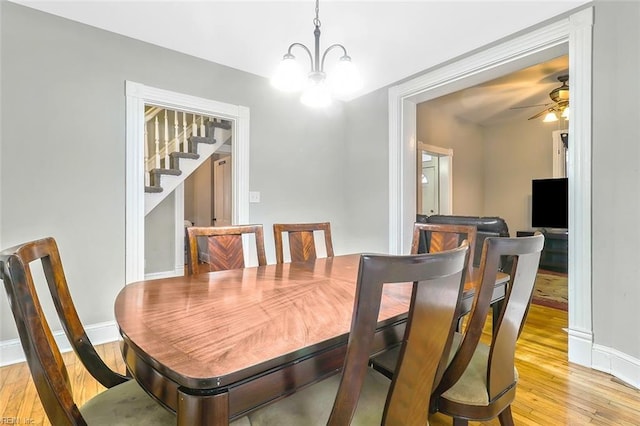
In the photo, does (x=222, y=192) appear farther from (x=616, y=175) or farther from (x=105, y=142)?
(x=616, y=175)

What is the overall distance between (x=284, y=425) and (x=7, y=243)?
2435mm

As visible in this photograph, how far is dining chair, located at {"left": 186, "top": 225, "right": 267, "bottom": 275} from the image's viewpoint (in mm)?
1725

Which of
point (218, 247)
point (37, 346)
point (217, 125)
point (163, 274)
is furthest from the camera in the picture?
point (163, 274)

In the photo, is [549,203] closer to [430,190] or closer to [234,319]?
[430,190]

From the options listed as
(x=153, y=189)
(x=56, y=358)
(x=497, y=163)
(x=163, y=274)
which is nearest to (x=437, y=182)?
(x=497, y=163)

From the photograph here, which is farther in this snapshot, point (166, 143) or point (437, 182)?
point (437, 182)

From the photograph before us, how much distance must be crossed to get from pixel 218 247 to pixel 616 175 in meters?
2.55

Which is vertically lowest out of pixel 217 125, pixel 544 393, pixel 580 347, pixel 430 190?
pixel 544 393

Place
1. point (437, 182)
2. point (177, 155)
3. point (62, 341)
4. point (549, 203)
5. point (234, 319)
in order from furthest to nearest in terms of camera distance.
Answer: point (437, 182) < point (549, 203) < point (177, 155) < point (62, 341) < point (234, 319)

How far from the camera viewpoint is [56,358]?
0.76 m

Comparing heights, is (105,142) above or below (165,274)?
above

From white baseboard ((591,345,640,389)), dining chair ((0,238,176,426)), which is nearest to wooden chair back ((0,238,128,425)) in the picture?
dining chair ((0,238,176,426))

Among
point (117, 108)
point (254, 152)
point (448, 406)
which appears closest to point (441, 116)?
point (254, 152)

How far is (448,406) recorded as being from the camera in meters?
1.06
